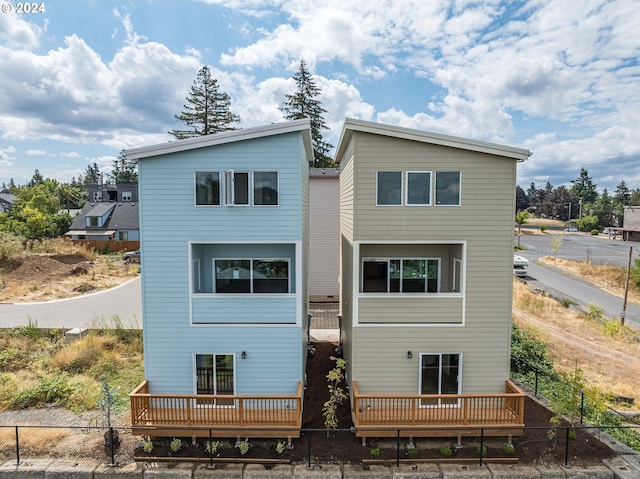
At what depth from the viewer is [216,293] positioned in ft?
32.0

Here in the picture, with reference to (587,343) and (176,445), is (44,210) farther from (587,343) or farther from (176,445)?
(587,343)

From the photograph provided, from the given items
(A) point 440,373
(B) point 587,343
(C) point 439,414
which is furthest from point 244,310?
(B) point 587,343

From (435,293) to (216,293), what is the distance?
19.4 feet

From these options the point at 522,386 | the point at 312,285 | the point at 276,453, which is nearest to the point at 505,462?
the point at 522,386

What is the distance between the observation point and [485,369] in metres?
9.66

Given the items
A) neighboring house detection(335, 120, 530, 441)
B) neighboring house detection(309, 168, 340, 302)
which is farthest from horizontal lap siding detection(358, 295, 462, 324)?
neighboring house detection(309, 168, 340, 302)

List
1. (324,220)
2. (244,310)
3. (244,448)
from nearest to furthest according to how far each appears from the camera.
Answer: (244,448)
(244,310)
(324,220)

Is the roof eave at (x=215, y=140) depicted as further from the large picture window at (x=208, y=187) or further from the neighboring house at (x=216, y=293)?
the large picture window at (x=208, y=187)

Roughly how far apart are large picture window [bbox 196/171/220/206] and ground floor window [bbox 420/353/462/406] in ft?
22.8

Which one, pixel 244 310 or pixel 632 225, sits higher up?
pixel 632 225

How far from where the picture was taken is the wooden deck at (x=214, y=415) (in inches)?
348

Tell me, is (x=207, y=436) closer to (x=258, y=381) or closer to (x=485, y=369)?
(x=258, y=381)

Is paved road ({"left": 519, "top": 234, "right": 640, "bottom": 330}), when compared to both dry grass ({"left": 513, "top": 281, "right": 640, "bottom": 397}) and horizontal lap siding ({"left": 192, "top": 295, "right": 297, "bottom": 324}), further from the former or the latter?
horizontal lap siding ({"left": 192, "top": 295, "right": 297, "bottom": 324})

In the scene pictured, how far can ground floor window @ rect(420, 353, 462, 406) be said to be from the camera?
9656 mm
